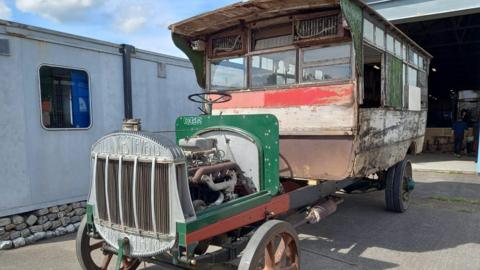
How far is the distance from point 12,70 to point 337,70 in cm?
399

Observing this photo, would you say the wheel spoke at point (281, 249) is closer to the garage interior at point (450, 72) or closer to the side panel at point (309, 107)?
the side panel at point (309, 107)

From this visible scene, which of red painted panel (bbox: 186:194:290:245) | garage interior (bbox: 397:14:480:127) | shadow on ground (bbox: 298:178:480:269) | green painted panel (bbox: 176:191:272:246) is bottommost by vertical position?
shadow on ground (bbox: 298:178:480:269)

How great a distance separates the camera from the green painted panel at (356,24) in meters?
4.01

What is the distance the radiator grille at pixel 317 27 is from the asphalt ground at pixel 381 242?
2516 mm

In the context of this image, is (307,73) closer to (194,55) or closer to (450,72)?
(194,55)

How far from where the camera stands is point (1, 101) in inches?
190

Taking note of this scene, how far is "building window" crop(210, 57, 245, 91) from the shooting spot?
5113 mm

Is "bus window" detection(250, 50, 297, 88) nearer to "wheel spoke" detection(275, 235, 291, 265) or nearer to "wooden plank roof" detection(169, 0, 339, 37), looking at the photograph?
"wooden plank roof" detection(169, 0, 339, 37)

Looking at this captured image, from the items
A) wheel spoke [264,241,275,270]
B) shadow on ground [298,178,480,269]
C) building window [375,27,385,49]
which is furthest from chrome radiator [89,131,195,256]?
building window [375,27,385,49]

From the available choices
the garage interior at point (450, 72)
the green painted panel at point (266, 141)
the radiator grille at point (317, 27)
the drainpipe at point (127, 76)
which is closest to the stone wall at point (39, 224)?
the drainpipe at point (127, 76)

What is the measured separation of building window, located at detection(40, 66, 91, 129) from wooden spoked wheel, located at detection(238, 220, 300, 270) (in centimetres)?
367

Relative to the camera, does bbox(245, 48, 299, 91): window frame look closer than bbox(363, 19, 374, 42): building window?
No

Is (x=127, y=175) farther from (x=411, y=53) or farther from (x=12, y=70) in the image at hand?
(x=411, y=53)

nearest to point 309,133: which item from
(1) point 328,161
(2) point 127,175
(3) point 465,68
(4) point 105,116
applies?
(1) point 328,161
